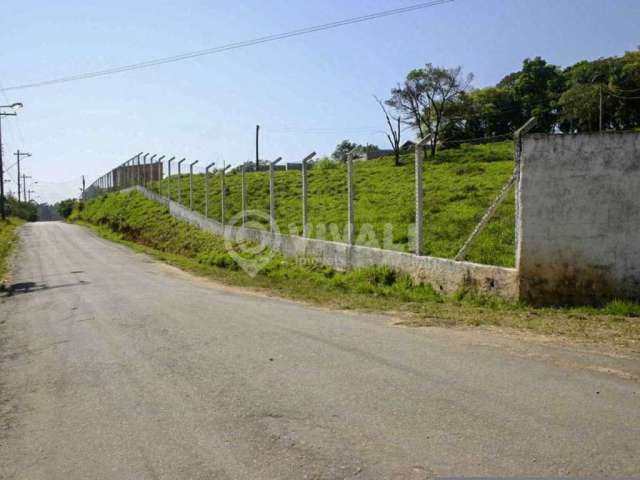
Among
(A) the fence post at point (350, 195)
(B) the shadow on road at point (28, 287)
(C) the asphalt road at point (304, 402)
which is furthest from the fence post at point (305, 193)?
(C) the asphalt road at point (304, 402)

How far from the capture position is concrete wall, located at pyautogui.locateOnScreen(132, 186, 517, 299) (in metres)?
9.15

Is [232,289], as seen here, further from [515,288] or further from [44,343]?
[515,288]

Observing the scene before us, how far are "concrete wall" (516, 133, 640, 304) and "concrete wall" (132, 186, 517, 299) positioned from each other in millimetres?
448

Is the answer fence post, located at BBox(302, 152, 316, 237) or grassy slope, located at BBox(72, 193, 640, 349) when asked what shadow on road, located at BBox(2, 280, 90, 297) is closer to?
grassy slope, located at BBox(72, 193, 640, 349)

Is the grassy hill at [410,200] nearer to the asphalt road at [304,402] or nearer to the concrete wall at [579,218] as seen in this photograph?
the concrete wall at [579,218]

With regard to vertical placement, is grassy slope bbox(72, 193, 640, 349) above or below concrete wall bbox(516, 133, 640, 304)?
below

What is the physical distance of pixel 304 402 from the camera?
491cm

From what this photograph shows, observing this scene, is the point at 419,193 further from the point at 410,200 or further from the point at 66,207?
the point at 66,207

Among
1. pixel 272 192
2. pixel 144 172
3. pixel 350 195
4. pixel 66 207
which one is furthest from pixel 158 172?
pixel 66 207

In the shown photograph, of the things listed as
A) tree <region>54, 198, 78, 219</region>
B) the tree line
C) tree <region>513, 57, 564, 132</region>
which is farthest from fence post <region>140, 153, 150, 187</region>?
tree <region>54, 198, 78, 219</region>

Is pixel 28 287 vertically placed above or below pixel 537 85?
below

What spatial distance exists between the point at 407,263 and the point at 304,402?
6.40m

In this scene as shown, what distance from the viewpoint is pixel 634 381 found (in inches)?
206

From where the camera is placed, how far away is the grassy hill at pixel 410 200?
11.8m
